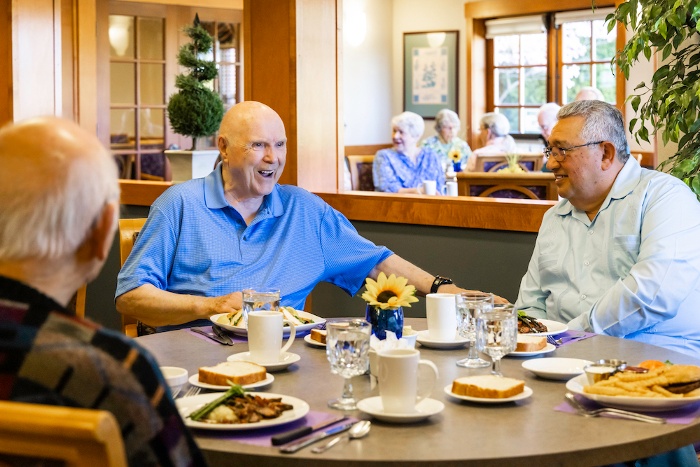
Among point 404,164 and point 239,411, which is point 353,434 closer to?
point 239,411

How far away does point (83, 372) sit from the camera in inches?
41.7

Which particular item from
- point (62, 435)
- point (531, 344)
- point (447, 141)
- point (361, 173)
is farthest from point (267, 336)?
point (447, 141)

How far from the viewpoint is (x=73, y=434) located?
921 mm

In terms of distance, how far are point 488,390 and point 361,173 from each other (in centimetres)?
635

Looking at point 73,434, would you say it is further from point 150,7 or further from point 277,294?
point 150,7

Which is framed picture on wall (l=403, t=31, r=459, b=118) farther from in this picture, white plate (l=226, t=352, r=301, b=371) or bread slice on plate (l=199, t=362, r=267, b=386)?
bread slice on plate (l=199, t=362, r=267, b=386)

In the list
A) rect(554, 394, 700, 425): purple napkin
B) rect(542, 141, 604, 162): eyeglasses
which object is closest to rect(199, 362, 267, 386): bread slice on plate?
rect(554, 394, 700, 425): purple napkin

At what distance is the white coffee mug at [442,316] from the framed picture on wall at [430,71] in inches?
357

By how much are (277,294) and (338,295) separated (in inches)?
73.8

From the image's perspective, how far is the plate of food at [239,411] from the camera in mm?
1549

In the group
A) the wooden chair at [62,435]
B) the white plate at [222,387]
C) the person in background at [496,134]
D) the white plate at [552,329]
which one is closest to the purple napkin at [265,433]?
the white plate at [222,387]

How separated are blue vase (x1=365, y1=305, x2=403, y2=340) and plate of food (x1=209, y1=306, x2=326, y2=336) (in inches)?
12.6

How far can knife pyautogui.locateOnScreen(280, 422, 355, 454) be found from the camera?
1.46 m

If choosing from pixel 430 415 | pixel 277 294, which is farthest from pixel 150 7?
pixel 430 415
